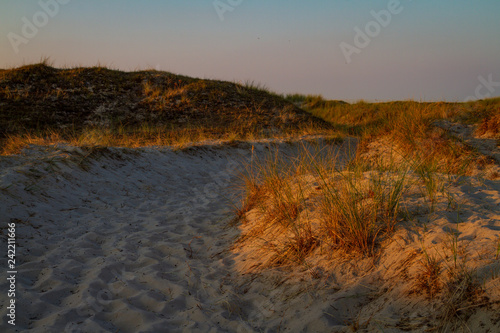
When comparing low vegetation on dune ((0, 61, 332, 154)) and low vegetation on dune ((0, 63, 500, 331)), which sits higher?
low vegetation on dune ((0, 61, 332, 154))

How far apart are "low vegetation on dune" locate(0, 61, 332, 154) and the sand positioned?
18.5 ft

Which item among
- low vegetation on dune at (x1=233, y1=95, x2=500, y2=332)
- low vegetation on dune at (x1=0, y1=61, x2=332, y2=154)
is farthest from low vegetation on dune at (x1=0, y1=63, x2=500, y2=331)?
low vegetation on dune at (x1=0, y1=61, x2=332, y2=154)

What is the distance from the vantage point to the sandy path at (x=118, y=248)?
7.86ft

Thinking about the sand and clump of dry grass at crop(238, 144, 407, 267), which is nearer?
the sand

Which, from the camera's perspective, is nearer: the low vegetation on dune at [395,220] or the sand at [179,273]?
the low vegetation on dune at [395,220]

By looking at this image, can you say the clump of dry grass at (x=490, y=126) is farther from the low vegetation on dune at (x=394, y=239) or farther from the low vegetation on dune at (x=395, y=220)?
the low vegetation on dune at (x=394, y=239)

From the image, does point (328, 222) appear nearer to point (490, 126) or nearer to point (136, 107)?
point (490, 126)

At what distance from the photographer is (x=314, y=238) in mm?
3033

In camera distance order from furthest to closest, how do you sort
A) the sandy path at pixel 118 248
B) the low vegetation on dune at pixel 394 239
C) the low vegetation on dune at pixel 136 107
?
1. the low vegetation on dune at pixel 136 107
2. the sandy path at pixel 118 248
3. the low vegetation on dune at pixel 394 239

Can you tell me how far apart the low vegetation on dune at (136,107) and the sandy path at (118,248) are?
171 inches

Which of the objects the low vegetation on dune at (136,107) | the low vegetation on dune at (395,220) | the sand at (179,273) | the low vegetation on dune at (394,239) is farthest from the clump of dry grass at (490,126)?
the low vegetation on dune at (394,239)

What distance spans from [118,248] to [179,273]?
2.87 feet

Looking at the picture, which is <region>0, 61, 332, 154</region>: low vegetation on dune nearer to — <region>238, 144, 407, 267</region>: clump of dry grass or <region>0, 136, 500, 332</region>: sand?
<region>0, 136, 500, 332</region>: sand

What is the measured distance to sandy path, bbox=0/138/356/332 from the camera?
7.86 feet
